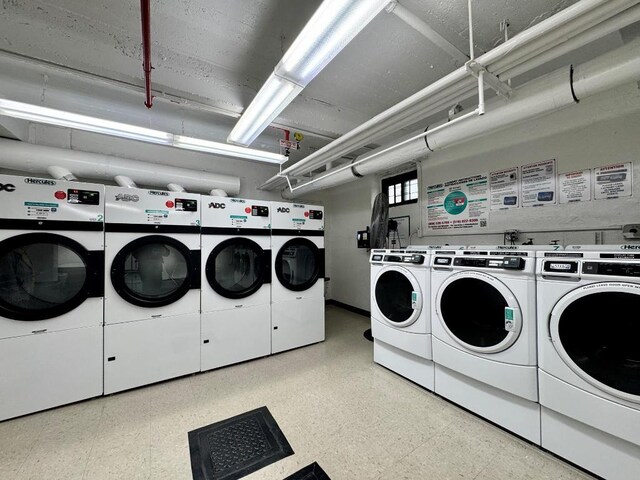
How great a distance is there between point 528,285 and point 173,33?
113 inches

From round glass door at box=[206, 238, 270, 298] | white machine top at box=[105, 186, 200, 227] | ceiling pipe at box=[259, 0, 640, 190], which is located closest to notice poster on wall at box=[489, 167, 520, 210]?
ceiling pipe at box=[259, 0, 640, 190]

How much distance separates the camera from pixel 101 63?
1728 mm

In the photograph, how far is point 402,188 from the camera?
3.86 m

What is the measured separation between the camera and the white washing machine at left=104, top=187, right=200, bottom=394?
7.21 feet

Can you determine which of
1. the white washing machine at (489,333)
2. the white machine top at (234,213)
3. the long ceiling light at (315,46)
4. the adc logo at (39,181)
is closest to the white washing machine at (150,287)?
the white machine top at (234,213)

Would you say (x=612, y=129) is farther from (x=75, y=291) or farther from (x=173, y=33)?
(x=75, y=291)

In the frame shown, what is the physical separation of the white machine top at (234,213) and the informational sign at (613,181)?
3.09 metres

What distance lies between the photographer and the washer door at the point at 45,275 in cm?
190

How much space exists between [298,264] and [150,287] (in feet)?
5.54

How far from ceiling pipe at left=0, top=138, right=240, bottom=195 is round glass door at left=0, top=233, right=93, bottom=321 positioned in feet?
3.59

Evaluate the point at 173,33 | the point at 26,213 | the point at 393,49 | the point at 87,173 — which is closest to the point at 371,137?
the point at 393,49

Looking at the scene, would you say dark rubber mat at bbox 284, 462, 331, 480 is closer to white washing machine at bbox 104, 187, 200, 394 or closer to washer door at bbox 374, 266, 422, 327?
washer door at bbox 374, 266, 422, 327

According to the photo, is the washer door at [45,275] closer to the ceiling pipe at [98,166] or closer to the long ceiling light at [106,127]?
the long ceiling light at [106,127]

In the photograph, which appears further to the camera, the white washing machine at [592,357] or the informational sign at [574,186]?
the informational sign at [574,186]
